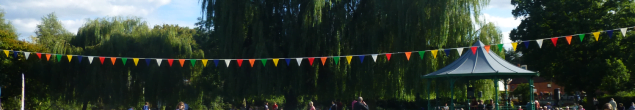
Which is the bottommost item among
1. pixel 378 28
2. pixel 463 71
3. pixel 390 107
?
pixel 390 107

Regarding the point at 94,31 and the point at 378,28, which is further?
the point at 94,31

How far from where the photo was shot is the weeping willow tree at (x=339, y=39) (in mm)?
19578

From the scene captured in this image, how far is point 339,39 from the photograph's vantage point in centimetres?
2061

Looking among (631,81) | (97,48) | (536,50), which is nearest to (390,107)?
(536,50)

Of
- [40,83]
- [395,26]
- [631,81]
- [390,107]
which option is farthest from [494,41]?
[40,83]

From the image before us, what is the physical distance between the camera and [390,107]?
32.1 meters

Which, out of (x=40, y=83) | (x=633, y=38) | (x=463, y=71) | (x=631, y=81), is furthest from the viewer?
(x=631, y=81)

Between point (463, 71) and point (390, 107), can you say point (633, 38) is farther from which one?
point (463, 71)

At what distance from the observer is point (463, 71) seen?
14492mm

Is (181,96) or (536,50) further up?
(536,50)

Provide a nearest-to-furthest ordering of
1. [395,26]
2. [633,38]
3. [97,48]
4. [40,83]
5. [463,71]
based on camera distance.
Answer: [463,71] < [395,26] < [97,48] < [40,83] < [633,38]

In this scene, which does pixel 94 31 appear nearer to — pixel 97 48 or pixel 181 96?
pixel 97 48

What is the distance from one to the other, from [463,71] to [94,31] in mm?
19471

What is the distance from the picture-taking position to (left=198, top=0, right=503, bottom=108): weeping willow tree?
19578 mm
